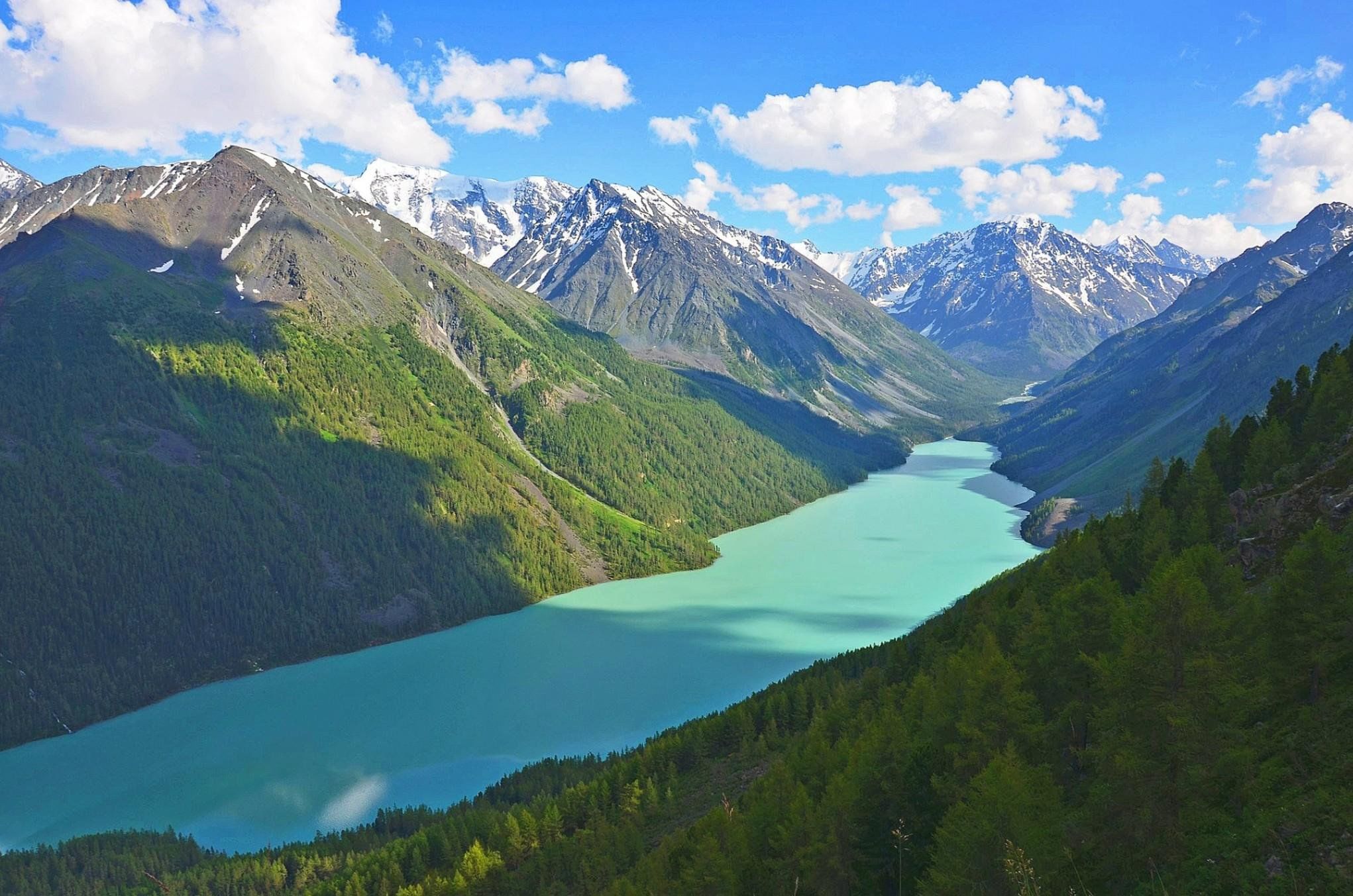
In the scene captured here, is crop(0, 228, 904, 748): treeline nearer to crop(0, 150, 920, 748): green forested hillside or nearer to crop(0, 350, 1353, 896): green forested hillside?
crop(0, 150, 920, 748): green forested hillside

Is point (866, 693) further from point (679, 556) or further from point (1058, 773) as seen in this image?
point (679, 556)

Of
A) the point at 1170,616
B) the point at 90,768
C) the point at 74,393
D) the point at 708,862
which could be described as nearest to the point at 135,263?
the point at 74,393

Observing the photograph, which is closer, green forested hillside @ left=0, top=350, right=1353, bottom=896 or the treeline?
green forested hillside @ left=0, top=350, right=1353, bottom=896

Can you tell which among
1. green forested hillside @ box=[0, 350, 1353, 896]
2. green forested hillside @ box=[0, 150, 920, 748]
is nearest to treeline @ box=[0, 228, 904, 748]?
green forested hillside @ box=[0, 150, 920, 748]

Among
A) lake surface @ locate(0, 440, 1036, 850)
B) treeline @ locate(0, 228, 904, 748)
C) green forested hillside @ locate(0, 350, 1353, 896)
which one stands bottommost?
green forested hillside @ locate(0, 350, 1353, 896)

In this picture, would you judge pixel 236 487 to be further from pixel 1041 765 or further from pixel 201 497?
pixel 1041 765

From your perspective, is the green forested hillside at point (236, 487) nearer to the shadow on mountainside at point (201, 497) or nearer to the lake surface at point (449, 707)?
the shadow on mountainside at point (201, 497)
